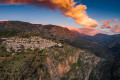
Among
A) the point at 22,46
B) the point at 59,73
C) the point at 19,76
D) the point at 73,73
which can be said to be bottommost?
the point at 73,73

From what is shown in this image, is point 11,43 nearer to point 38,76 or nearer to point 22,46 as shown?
point 22,46

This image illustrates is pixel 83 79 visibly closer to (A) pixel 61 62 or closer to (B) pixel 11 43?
(A) pixel 61 62

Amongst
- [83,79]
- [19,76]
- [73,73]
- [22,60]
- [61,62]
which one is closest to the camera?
[19,76]

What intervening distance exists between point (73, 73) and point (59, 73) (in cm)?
2586

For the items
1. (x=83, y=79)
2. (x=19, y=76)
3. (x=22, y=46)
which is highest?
(x=22, y=46)

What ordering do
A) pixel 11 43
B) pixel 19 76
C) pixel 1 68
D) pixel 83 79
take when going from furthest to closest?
pixel 83 79 < pixel 11 43 < pixel 19 76 < pixel 1 68

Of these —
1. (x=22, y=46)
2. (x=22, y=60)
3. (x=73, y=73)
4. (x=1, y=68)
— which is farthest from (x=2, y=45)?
(x=73, y=73)

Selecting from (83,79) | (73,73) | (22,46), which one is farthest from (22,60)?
(83,79)

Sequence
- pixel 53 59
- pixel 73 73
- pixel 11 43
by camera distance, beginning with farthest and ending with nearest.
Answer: pixel 73 73 → pixel 53 59 → pixel 11 43

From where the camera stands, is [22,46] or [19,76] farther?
[22,46]

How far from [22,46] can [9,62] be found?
86.1 ft

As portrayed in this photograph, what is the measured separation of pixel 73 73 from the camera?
113062 mm

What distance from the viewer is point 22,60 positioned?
2537 inches

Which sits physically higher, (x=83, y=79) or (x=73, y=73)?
(x=73, y=73)
